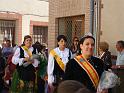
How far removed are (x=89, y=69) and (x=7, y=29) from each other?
16.5 meters

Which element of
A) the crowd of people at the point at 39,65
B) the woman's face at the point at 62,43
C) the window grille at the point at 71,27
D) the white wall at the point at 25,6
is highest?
the white wall at the point at 25,6

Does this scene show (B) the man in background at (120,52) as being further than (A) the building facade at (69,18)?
No

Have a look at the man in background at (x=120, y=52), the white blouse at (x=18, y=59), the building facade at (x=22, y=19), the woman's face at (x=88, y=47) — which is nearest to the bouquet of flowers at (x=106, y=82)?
the woman's face at (x=88, y=47)

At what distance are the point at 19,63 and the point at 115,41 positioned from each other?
2.52 metres

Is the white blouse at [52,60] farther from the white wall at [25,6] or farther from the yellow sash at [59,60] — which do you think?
the white wall at [25,6]

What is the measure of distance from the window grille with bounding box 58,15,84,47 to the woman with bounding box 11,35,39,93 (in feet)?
9.82

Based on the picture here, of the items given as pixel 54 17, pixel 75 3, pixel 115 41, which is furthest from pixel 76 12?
pixel 115 41

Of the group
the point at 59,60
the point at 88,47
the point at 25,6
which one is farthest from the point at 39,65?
the point at 25,6

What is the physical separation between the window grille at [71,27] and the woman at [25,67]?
9.82ft

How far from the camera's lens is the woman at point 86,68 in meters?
5.08

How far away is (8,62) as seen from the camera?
1079 cm

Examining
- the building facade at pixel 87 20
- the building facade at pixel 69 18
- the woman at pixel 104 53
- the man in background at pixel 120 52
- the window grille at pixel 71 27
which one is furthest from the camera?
the window grille at pixel 71 27

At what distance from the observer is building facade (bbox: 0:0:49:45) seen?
824 inches

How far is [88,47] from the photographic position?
5.15 metres
